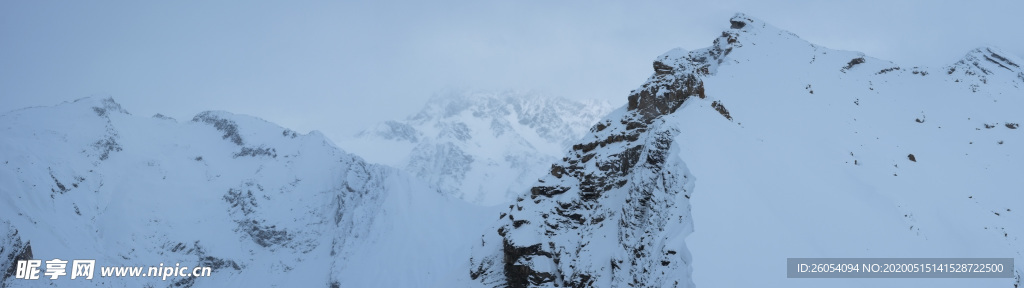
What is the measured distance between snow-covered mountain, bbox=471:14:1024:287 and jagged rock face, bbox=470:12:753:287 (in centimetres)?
10

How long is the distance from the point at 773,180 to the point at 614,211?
9.27 meters

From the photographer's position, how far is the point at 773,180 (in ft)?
76.1

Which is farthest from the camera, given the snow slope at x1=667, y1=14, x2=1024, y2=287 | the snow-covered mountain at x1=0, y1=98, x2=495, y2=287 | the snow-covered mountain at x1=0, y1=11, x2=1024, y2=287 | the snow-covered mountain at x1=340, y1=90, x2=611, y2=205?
the snow-covered mountain at x1=340, y1=90, x2=611, y2=205

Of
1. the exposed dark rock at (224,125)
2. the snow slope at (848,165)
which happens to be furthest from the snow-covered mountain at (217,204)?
the snow slope at (848,165)

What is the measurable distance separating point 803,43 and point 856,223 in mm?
35766

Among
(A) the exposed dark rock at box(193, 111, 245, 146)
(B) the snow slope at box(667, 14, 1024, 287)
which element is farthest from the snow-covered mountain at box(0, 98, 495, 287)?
(B) the snow slope at box(667, 14, 1024, 287)

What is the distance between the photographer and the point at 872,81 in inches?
1626

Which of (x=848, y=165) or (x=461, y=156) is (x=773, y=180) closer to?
(x=848, y=165)

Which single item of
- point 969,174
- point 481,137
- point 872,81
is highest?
point 481,137

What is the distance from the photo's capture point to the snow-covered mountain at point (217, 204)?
223 ft

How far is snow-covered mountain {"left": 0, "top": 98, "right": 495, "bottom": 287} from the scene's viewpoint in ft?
223

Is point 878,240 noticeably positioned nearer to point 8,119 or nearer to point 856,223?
point 856,223

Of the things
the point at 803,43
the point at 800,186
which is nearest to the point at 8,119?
the point at 800,186

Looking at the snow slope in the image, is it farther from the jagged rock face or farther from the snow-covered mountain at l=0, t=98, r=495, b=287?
the snow-covered mountain at l=0, t=98, r=495, b=287
